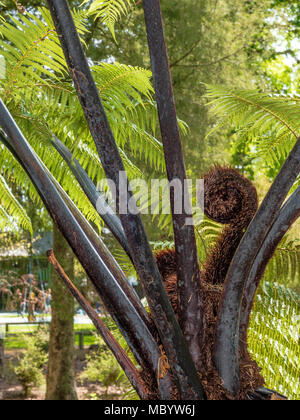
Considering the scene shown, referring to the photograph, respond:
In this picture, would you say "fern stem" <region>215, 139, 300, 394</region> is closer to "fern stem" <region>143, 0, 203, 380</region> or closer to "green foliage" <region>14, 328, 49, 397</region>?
"fern stem" <region>143, 0, 203, 380</region>

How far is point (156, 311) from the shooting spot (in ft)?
3.74

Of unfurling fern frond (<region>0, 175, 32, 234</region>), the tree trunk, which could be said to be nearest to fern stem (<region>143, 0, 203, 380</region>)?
unfurling fern frond (<region>0, 175, 32, 234</region>)

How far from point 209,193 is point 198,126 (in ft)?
12.7

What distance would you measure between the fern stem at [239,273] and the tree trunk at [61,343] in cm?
451

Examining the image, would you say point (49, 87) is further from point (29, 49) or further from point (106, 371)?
point (106, 371)

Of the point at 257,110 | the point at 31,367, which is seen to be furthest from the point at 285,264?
the point at 31,367

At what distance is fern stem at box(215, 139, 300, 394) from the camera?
119 centimetres

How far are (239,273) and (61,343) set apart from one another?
192 inches

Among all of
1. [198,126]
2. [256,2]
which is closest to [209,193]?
[198,126]

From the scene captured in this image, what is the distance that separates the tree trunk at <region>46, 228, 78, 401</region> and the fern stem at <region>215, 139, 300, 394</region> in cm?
451

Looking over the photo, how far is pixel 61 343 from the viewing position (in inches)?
226

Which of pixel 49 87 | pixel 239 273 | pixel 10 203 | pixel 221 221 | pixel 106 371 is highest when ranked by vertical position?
pixel 49 87

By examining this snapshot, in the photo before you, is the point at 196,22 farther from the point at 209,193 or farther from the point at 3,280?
the point at 209,193

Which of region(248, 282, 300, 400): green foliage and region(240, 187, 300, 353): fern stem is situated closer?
region(240, 187, 300, 353): fern stem
